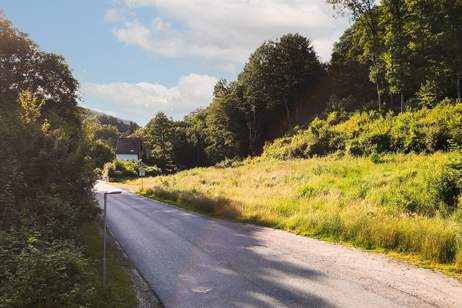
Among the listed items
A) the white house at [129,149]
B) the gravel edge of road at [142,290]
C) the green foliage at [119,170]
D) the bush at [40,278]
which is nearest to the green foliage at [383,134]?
the gravel edge of road at [142,290]

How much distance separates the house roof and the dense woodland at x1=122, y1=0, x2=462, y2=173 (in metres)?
7.91

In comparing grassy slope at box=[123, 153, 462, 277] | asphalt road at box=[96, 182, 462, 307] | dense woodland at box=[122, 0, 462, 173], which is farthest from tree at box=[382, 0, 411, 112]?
asphalt road at box=[96, 182, 462, 307]

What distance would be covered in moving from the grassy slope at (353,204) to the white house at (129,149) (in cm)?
6923

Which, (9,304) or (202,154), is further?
(202,154)

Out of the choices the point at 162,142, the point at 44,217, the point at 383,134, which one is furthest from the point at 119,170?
the point at 44,217

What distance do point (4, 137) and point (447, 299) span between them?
1163 centimetres

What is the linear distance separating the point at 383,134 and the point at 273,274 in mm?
24093

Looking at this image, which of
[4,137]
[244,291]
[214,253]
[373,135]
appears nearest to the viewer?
[244,291]

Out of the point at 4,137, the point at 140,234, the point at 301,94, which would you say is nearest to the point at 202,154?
the point at 301,94

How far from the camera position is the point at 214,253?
1236 cm

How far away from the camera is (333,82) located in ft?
178

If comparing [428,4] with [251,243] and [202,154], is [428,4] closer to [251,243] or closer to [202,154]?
[251,243]

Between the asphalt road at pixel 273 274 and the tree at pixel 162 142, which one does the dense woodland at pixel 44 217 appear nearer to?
the asphalt road at pixel 273 274

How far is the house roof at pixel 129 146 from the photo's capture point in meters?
100
